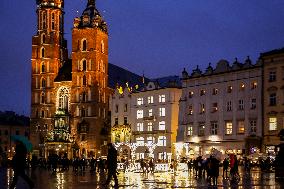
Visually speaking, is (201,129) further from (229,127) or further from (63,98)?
(63,98)

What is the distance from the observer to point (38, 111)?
11862 cm

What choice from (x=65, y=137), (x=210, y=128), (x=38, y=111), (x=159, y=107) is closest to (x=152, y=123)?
(x=159, y=107)

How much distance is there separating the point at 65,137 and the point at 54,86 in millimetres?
11799

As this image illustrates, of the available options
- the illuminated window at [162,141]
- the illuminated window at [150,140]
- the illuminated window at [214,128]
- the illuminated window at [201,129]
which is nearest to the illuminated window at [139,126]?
the illuminated window at [150,140]

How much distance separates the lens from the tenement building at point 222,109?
75438 mm

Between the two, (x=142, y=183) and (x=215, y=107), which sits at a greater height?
(x=215, y=107)

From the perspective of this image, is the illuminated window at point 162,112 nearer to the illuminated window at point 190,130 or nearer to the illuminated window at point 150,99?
the illuminated window at point 150,99

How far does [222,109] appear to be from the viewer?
262ft

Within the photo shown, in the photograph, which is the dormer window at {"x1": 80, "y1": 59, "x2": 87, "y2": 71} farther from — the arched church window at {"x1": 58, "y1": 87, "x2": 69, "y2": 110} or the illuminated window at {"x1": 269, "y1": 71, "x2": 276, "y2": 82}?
the illuminated window at {"x1": 269, "y1": 71, "x2": 276, "y2": 82}

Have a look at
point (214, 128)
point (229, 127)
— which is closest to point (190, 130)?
point (214, 128)

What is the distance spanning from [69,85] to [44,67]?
23.1ft

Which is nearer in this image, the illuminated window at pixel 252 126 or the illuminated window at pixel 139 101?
the illuminated window at pixel 252 126

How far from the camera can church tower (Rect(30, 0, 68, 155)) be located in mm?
117500

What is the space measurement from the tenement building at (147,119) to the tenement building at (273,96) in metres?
21.0
